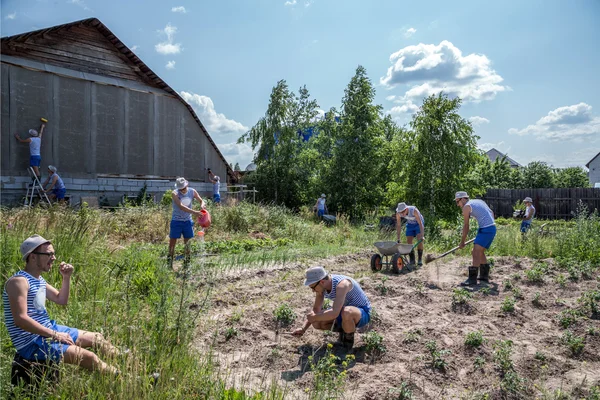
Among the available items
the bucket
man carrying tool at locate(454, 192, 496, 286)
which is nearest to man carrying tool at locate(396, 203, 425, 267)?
man carrying tool at locate(454, 192, 496, 286)

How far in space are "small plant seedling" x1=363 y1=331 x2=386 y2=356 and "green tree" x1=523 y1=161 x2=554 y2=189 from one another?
39.3 m

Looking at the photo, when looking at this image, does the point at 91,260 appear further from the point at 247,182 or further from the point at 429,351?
Result: the point at 247,182

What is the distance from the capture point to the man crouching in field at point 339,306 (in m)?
4.85

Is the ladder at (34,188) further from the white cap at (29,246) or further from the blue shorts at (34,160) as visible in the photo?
the white cap at (29,246)

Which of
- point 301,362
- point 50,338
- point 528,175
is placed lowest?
point 301,362

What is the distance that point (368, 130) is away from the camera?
23.6 m

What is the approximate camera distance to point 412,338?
207 inches

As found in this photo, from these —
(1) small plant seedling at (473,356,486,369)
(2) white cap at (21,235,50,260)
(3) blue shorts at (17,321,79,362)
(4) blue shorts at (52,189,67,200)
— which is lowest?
(1) small plant seedling at (473,356,486,369)

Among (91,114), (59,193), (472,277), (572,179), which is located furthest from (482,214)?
(572,179)

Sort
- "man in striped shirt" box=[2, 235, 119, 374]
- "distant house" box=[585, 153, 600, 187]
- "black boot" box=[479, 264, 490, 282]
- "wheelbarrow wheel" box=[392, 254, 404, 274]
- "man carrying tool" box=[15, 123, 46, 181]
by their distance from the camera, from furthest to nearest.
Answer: "distant house" box=[585, 153, 600, 187] → "man carrying tool" box=[15, 123, 46, 181] → "wheelbarrow wheel" box=[392, 254, 404, 274] → "black boot" box=[479, 264, 490, 282] → "man in striped shirt" box=[2, 235, 119, 374]

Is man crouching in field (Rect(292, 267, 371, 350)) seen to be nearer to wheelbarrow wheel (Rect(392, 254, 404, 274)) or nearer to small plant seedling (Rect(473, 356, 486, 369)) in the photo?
small plant seedling (Rect(473, 356, 486, 369))

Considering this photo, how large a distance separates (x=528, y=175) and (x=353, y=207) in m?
24.3

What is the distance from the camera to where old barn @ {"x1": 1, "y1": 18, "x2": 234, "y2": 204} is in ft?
51.1

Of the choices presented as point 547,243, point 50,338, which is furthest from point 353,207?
point 50,338
